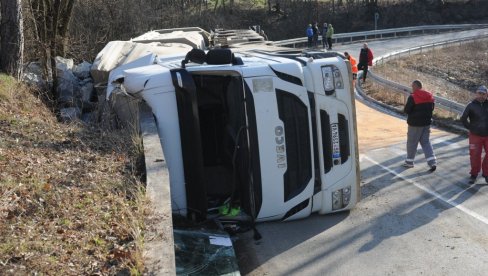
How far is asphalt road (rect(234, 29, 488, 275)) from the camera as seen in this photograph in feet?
18.9

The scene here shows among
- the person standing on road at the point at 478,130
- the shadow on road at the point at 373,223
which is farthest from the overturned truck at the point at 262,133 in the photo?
the person standing on road at the point at 478,130

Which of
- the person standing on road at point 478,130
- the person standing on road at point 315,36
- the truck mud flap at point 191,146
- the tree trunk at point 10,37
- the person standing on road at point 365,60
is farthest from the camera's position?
the person standing on road at point 315,36

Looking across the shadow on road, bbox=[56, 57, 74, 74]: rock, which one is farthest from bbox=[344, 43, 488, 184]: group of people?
bbox=[56, 57, 74, 74]: rock

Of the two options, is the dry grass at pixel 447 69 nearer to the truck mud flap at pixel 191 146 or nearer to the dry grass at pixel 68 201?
the truck mud flap at pixel 191 146

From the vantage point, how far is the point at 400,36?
41.9 metres

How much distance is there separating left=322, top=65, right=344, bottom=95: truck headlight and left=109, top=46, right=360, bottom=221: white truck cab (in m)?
0.01

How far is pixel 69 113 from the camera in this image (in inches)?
372

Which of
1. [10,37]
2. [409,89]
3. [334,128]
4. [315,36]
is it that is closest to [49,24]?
[10,37]

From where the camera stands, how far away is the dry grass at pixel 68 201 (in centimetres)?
367

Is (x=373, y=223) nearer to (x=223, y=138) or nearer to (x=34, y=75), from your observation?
(x=223, y=138)

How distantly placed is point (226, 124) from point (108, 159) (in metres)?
1.63

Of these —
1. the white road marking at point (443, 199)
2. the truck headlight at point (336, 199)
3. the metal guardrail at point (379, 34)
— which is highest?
the metal guardrail at point (379, 34)

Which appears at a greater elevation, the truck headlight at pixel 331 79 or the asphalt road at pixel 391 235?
the truck headlight at pixel 331 79

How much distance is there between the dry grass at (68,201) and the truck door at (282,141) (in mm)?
1566
